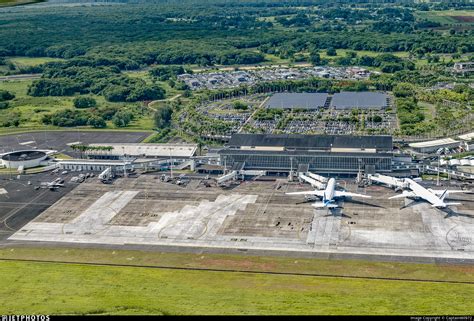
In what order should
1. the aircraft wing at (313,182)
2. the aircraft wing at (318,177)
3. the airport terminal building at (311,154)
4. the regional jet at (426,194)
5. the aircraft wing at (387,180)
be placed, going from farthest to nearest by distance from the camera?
the airport terminal building at (311,154), the aircraft wing at (318,177), the aircraft wing at (313,182), the aircraft wing at (387,180), the regional jet at (426,194)

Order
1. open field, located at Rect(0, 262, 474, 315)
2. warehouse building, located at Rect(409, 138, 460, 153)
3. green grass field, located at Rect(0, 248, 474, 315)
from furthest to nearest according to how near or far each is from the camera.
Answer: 1. warehouse building, located at Rect(409, 138, 460, 153)
2. green grass field, located at Rect(0, 248, 474, 315)
3. open field, located at Rect(0, 262, 474, 315)

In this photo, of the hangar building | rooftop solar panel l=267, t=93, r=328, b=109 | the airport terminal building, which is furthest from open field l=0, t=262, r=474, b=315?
rooftop solar panel l=267, t=93, r=328, b=109

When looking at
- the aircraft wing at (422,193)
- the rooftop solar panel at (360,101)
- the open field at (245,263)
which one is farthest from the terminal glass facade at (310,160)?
the rooftop solar panel at (360,101)

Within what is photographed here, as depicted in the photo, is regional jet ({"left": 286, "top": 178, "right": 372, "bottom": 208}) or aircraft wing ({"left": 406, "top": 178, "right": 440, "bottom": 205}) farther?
regional jet ({"left": 286, "top": 178, "right": 372, "bottom": 208})

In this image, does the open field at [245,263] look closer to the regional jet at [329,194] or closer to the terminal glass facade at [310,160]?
the regional jet at [329,194]

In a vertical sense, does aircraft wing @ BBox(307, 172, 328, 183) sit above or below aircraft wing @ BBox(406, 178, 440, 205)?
below

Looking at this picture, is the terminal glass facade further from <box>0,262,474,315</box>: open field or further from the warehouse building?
<box>0,262,474,315</box>: open field
